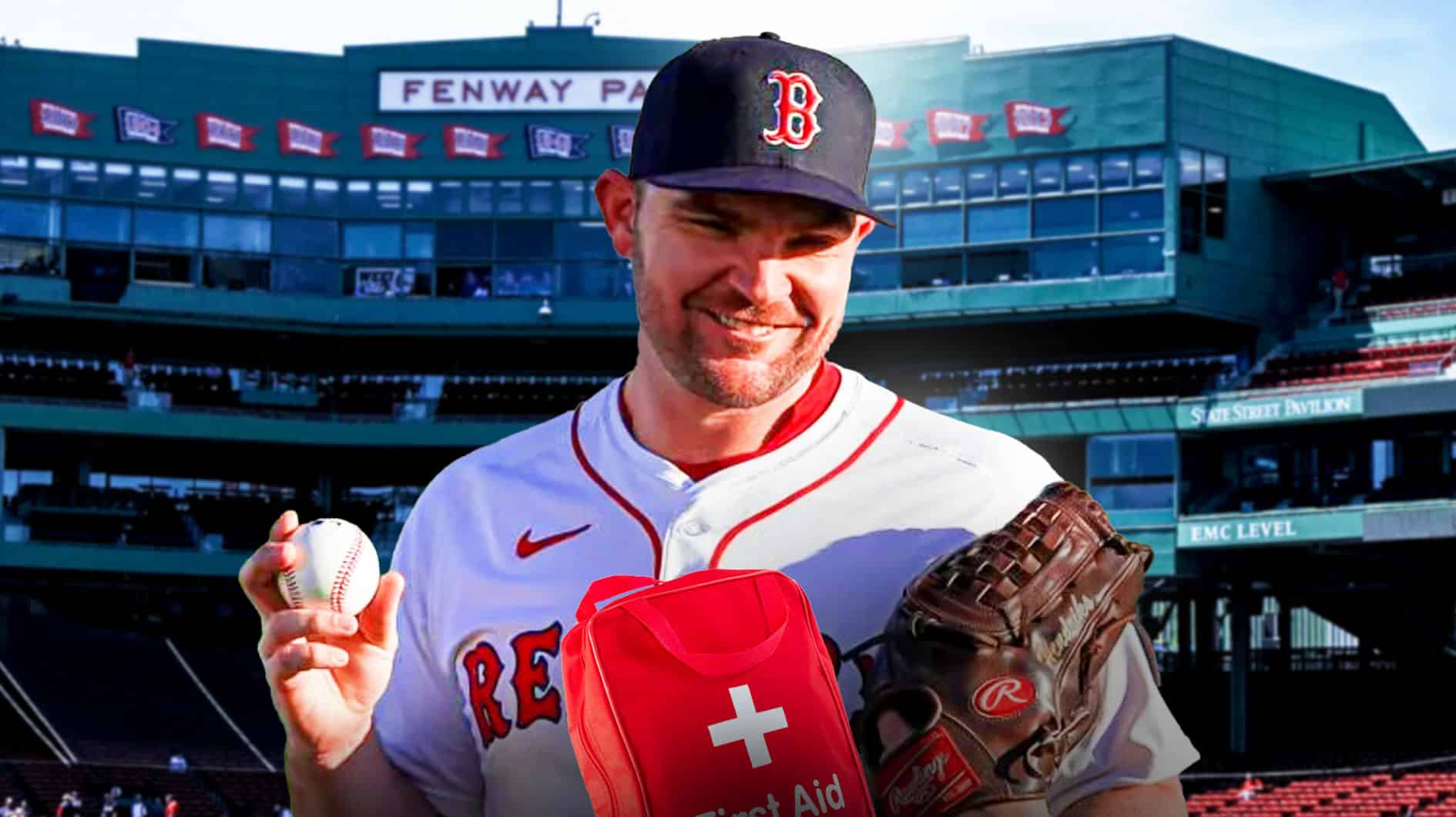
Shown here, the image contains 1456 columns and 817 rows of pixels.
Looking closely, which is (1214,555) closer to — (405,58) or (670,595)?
(405,58)

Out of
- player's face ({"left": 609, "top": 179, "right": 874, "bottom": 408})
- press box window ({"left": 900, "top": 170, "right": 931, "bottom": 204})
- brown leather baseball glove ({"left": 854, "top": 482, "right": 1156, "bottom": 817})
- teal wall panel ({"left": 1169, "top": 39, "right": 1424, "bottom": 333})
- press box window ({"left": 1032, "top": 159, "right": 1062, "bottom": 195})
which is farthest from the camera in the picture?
press box window ({"left": 900, "top": 170, "right": 931, "bottom": 204})

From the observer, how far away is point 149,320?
38719 millimetres

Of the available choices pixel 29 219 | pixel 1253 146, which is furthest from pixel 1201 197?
pixel 29 219

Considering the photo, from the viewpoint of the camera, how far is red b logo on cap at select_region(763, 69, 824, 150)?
3078 mm

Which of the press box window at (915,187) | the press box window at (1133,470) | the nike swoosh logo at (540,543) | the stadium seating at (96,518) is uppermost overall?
the press box window at (915,187)

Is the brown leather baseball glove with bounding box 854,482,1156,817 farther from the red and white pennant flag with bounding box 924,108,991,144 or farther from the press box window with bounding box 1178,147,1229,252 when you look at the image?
the red and white pennant flag with bounding box 924,108,991,144

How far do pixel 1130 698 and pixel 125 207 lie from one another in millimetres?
38347

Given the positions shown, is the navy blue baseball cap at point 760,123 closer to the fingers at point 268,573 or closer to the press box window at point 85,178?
the fingers at point 268,573

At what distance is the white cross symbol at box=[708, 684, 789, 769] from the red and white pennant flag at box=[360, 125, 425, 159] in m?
37.7

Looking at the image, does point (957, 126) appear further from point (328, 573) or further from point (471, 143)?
point (328, 573)

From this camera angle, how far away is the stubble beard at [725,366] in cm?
316

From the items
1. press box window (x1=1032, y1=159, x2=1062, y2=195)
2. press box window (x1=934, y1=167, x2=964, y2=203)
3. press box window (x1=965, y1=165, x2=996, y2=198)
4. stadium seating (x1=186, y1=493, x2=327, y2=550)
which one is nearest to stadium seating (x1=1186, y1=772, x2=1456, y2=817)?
press box window (x1=1032, y1=159, x2=1062, y2=195)

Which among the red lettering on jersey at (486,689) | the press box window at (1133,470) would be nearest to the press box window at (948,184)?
the press box window at (1133,470)

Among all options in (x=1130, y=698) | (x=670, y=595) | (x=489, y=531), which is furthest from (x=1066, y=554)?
(x=489, y=531)
